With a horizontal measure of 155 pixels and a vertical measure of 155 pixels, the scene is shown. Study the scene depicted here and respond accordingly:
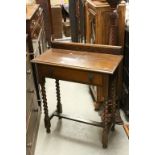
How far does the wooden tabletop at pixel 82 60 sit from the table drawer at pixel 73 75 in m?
0.05

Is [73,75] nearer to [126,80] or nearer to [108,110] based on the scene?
[108,110]

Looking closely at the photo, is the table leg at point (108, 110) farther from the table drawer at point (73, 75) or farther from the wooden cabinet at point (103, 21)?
the wooden cabinet at point (103, 21)

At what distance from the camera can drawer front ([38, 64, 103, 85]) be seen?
5.15 feet

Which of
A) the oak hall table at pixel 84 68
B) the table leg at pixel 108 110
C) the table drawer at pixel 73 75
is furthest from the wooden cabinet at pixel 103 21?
the table drawer at pixel 73 75

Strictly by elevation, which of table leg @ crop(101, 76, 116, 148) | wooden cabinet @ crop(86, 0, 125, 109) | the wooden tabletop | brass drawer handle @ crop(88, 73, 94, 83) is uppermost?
wooden cabinet @ crop(86, 0, 125, 109)

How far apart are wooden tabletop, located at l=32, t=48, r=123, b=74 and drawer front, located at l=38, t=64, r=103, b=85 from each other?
5 centimetres

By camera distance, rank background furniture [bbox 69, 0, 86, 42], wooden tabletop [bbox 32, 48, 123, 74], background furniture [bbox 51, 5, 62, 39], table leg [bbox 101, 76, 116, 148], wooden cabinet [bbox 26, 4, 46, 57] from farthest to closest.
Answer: background furniture [bbox 51, 5, 62, 39], background furniture [bbox 69, 0, 86, 42], wooden cabinet [bbox 26, 4, 46, 57], table leg [bbox 101, 76, 116, 148], wooden tabletop [bbox 32, 48, 123, 74]

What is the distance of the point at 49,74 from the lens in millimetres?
1725

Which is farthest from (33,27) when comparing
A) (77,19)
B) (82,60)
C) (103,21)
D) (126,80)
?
(126,80)

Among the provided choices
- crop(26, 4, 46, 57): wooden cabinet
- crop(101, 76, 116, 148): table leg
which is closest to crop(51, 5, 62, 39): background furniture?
crop(26, 4, 46, 57): wooden cabinet

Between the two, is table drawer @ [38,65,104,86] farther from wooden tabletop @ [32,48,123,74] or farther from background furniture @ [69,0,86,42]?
background furniture @ [69,0,86,42]

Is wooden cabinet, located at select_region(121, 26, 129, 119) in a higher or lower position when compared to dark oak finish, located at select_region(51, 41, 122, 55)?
lower
